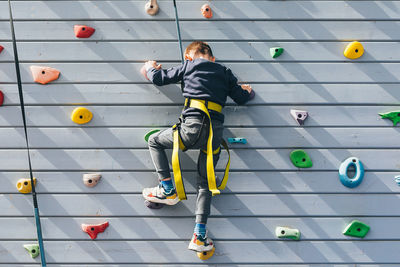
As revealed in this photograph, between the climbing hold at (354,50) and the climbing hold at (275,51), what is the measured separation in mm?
526

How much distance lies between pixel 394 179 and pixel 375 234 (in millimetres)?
470

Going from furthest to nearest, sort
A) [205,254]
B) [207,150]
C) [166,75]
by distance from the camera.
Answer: [205,254] → [166,75] → [207,150]

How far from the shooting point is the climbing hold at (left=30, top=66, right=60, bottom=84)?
282 cm

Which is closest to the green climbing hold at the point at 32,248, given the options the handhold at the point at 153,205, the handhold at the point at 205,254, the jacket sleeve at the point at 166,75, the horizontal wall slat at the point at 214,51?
the handhold at the point at 153,205

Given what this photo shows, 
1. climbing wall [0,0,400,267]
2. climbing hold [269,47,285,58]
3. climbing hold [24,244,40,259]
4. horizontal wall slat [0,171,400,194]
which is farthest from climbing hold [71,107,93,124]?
climbing hold [269,47,285,58]

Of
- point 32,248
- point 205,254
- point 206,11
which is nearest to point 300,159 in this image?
point 205,254

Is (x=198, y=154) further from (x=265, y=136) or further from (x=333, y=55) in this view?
(x=333, y=55)

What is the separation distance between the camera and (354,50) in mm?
2809

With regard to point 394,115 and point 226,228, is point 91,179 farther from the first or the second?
point 394,115

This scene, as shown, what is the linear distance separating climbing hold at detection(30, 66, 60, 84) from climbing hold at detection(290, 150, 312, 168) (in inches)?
79.0

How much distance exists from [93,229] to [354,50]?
8.28ft

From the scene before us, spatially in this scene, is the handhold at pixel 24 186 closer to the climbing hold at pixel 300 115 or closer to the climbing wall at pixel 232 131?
the climbing wall at pixel 232 131

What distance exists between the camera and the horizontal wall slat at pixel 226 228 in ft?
9.27

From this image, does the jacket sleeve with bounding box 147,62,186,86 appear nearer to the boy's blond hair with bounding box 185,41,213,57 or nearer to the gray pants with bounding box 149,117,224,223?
the boy's blond hair with bounding box 185,41,213,57
